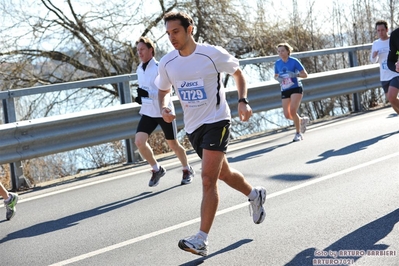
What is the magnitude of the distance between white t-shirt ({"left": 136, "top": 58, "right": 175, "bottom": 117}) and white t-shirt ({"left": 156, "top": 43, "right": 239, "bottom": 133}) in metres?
2.90

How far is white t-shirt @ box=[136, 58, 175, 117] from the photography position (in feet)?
28.7

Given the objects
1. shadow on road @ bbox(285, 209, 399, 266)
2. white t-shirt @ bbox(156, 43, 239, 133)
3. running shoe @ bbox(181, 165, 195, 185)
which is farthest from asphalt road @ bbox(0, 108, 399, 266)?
white t-shirt @ bbox(156, 43, 239, 133)

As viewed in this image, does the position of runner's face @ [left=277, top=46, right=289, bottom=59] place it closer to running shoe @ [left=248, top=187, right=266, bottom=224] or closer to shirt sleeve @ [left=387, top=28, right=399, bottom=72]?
shirt sleeve @ [left=387, top=28, right=399, bottom=72]

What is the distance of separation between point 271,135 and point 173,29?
779 cm

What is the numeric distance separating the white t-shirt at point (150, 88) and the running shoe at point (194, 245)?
141 inches

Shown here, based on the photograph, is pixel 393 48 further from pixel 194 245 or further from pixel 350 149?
pixel 194 245

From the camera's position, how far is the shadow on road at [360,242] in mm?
5168

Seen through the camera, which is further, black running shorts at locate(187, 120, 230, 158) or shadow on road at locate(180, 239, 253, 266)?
black running shorts at locate(187, 120, 230, 158)

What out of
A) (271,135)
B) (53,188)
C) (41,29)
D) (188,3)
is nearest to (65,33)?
(41,29)

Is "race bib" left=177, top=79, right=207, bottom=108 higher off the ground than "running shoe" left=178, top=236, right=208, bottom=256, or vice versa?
"race bib" left=177, top=79, right=207, bottom=108

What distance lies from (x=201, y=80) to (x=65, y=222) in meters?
2.55

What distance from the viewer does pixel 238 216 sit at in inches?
267

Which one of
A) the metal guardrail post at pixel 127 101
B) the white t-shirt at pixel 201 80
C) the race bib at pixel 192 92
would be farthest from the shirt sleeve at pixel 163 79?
the metal guardrail post at pixel 127 101

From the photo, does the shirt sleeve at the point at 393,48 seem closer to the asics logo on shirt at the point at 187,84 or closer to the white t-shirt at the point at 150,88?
the white t-shirt at the point at 150,88
